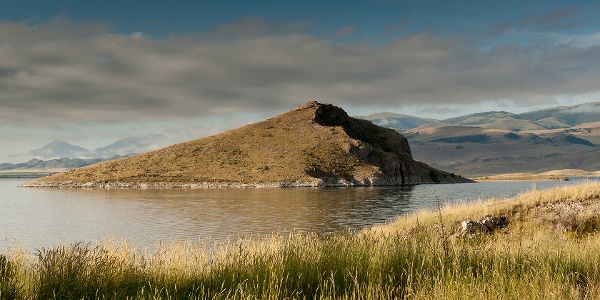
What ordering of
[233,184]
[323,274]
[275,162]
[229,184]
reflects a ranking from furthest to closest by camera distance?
[275,162] < [229,184] < [233,184] < [323,274]

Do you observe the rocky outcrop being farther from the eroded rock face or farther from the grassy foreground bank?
the eroded rock face

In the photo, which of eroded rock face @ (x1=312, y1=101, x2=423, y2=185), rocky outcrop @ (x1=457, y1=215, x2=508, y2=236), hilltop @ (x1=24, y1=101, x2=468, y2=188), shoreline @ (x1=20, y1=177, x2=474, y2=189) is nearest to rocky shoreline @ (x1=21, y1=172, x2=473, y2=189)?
shoreline @ (x1=20, y1=177, x2=474, y2=189)

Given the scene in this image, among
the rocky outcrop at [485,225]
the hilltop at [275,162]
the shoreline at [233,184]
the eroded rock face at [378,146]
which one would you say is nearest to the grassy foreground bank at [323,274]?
the rocky outcrop at [485,225]

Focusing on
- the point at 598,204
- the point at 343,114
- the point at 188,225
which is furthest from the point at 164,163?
the point at 598,204

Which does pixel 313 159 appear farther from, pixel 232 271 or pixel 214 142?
pixel 232 271

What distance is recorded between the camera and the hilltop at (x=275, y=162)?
130 metres

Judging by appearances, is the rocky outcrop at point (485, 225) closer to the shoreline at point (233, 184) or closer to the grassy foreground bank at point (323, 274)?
the grassy foreground bank at point (323, 274)

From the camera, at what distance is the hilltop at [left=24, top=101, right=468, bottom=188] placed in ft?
426

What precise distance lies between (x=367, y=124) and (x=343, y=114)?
11.6m

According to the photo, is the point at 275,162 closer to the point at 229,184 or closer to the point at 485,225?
the point at 229,184

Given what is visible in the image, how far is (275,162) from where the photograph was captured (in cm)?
13850

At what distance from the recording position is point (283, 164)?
136 metres

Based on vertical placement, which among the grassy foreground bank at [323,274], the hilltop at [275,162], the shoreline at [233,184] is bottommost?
the shoreline at [233,184]

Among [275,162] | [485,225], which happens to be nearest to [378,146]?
[275,162]
